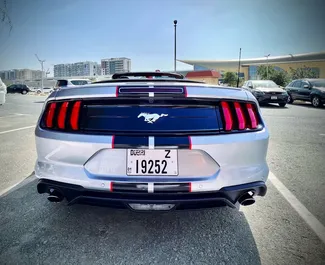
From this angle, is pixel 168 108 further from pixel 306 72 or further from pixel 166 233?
pixel 306 72

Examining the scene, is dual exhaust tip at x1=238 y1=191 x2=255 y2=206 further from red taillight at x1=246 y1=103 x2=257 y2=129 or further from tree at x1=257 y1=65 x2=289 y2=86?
tree at x1=257 y1=65 x2=289 y2=86

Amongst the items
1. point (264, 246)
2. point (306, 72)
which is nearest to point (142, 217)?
point (264, 246)

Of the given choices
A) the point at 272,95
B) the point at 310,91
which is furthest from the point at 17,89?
the point at 310,91

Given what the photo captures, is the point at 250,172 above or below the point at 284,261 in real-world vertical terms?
above

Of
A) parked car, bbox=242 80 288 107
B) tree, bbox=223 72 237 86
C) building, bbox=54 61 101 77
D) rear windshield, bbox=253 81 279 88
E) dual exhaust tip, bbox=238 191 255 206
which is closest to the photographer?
dual exhaust tip, bbox=238 191 255 206

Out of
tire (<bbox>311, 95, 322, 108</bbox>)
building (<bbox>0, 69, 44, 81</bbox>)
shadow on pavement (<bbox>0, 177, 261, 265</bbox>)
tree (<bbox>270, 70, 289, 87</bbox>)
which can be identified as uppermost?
building (<bbox>0, 69, 44, 81</bbox>)

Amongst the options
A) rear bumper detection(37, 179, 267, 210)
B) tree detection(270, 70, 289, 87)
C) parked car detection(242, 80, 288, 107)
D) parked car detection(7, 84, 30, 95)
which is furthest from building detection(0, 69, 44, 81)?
rear bumper detection(37, 179, 267, 210)

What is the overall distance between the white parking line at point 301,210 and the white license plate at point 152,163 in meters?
1.44

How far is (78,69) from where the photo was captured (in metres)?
127

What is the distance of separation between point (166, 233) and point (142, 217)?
331 mm

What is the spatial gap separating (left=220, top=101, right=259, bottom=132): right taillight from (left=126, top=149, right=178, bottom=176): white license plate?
0.50 meters

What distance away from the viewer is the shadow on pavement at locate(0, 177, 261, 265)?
5.65 ft

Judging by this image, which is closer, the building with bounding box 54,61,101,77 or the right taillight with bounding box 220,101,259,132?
the right taillight with bounding box 220,101,259,132

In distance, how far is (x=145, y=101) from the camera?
1.80m
